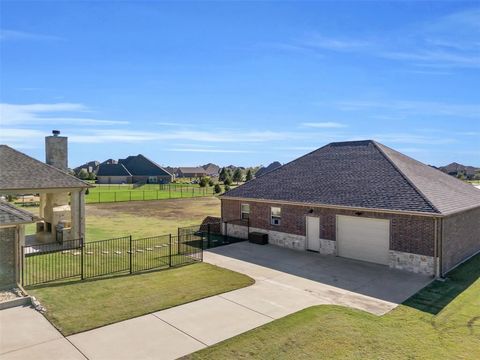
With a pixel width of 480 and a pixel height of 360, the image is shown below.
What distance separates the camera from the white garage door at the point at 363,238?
16047 mm

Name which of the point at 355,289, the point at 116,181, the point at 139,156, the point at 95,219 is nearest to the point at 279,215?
the point at 355,289

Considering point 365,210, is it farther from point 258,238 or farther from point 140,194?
point 140,194

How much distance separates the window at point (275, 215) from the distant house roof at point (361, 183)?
2.36 ft

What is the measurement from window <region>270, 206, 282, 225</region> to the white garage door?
373cm

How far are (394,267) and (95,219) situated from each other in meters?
23.3

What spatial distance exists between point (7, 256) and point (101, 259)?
189 inches

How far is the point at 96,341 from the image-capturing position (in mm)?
8844

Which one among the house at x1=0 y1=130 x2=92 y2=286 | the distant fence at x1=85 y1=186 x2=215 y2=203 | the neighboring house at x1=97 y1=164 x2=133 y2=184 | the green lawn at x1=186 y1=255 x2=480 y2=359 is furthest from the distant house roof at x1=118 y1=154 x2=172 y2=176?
the green lawn at x1=186 y1=255 x2=480 y2=359

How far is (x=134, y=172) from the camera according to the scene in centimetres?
10238

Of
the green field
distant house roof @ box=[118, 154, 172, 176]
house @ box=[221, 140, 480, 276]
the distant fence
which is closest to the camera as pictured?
house @ box=[221, 140, 480, 276]

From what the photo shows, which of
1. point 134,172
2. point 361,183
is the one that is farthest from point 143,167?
point 361,183

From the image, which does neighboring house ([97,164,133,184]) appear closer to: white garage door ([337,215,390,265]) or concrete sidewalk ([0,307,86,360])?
white garage door ([337,215,390,265])

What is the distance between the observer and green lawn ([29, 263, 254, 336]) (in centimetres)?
1022

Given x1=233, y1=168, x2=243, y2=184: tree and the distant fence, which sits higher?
x1=233, y1=168, x2=243, y2=184: tree
